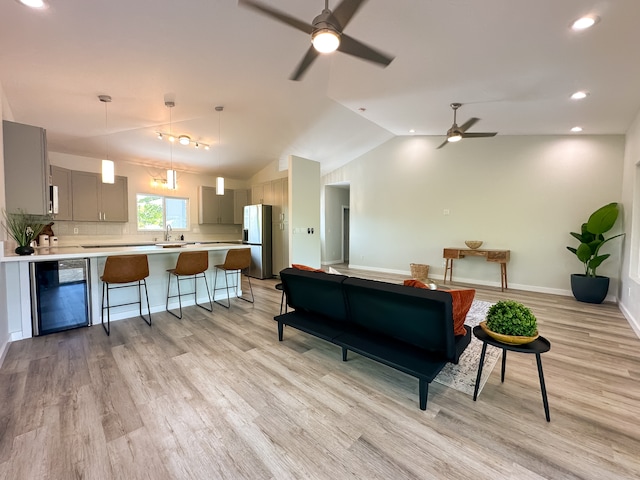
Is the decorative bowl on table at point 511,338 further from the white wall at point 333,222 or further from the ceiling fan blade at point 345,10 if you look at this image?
the white wall at point 333,222

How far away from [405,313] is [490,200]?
4.85 m

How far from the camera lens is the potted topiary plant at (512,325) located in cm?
168

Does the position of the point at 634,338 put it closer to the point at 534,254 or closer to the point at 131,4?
the point at 534,254

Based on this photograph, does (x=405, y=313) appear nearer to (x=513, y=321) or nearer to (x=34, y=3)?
(x=513, y=321)

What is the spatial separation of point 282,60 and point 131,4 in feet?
4.93

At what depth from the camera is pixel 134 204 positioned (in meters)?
6.00

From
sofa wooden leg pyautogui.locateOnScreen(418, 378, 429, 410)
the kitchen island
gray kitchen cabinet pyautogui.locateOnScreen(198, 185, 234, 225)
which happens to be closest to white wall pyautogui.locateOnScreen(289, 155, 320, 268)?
the kitchen island

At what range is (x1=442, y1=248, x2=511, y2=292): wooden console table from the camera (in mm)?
5258

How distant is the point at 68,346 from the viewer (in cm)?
279

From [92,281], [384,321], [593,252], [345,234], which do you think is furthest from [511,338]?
[345,234]

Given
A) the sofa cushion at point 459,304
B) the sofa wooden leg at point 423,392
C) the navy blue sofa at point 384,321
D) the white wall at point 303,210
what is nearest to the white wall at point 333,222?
the white wall at point 303,210

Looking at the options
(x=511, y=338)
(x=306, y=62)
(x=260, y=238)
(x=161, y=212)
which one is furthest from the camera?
(x=161, y=212)

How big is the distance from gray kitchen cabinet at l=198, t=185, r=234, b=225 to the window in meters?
0.40

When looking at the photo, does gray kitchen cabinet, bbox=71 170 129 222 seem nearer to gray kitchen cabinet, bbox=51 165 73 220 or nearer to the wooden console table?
gray kitchen cabinet, bbox=51 165 73 220
